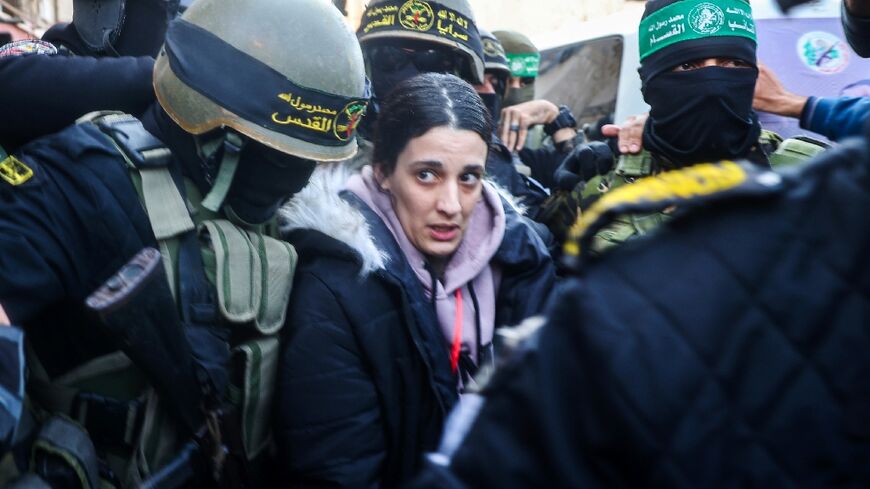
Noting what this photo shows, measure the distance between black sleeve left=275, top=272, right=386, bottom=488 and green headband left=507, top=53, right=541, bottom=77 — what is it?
3.81m

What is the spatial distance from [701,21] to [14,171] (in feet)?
7.49

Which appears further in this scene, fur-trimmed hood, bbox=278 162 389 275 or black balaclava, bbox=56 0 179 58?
black balaclava, bbox=56 0 179 58

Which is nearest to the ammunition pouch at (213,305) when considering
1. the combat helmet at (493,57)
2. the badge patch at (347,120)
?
the badge patch at (347,120)

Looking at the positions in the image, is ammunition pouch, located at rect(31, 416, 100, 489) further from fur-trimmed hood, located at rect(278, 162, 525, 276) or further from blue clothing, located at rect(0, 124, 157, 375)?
fur-trimmed hood, located at rect(278, 162, 525, 276)

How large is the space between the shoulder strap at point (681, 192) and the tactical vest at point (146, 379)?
1185 millimetres

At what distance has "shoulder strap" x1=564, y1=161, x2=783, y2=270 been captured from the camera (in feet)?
2.65

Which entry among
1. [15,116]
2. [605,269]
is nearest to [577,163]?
[15,116]

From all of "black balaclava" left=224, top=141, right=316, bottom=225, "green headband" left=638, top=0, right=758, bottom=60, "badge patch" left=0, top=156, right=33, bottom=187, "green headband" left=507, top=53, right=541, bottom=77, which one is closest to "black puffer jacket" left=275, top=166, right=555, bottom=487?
"black balaclava" left=224, top=141, right=316, bottom=225

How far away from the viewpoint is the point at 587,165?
314cm

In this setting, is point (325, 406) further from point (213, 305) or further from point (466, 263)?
point (466, 263)

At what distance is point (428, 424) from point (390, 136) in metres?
0.91

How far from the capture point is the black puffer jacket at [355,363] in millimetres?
1896

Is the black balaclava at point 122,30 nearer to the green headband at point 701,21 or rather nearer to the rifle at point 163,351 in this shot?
the rifle at point 163,351

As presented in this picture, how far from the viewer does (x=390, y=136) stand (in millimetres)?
2328
